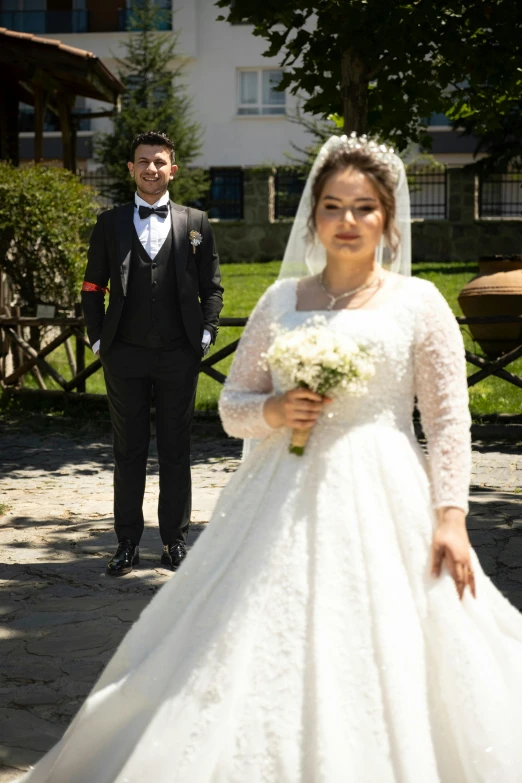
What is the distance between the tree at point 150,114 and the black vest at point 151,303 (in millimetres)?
24326

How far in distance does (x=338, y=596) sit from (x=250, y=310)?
14.9m

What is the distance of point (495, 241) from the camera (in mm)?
26656

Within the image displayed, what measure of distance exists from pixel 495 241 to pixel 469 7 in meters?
16.8

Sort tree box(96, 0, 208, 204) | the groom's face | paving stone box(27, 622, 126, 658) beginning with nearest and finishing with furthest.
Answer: paving stone box(27, 622, 126, 658) → the groom's face → tree box(96, 0, 208, 204)

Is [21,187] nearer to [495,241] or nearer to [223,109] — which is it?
[495,241]

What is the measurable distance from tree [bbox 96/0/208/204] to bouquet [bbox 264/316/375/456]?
89.9 ft

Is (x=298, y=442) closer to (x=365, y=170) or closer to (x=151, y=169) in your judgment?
(x=365, y=170)

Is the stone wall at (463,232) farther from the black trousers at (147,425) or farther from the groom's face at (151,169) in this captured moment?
the black trousers at (147,425)

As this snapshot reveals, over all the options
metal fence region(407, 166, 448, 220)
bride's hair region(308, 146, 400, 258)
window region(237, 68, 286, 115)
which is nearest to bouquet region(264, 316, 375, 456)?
bride's hair region(308, 146, 400, 258)

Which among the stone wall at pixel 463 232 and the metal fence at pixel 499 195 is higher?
the metal fence at pixel 499 195

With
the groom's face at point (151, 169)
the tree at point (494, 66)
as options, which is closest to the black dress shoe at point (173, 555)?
the groom's face at point (151, 169)

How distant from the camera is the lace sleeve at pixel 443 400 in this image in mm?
3078

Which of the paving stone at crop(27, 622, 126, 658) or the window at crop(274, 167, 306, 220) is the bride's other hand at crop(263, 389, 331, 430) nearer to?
the paving stone at crop(27, 622, 126, 658)

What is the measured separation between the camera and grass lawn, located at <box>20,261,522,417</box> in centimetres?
1231
